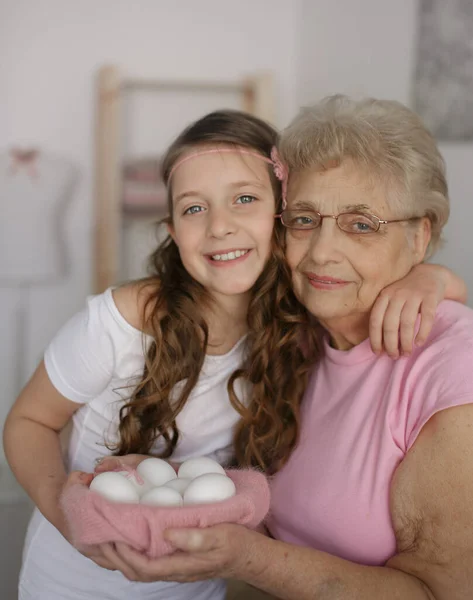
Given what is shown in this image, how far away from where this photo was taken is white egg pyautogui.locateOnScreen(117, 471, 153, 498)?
1.30 m

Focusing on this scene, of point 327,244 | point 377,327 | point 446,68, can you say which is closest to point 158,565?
point 377,327

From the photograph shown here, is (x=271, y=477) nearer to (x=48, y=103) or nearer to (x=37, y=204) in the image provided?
(x=37, y=204)

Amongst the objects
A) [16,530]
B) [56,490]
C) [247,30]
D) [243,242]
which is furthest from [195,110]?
[56,490]

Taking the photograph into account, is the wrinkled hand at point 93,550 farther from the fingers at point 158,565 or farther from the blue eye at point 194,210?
the blue eye at point 194,210

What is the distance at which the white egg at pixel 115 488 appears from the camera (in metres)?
1.20

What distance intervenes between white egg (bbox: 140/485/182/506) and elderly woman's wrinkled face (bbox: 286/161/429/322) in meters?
0.52

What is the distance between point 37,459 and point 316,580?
0.65 metres

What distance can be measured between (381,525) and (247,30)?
375 cm

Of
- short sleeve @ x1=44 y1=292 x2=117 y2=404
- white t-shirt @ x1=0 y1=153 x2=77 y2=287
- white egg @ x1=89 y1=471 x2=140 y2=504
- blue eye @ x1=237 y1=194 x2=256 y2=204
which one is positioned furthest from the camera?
white t-shirt @ x1=0 y1=153 x2=77 y2=287

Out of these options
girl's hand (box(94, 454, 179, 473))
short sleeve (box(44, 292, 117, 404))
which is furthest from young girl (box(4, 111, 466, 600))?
girl's hand (box(94, 454, 179, 473))

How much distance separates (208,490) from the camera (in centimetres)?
120

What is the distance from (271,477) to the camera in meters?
1.59

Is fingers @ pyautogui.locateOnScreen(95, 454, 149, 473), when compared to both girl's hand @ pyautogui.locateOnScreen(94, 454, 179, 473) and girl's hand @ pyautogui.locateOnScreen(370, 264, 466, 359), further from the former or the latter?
girl's hand @ pyautogui.locateOnScreen(370, 264, 466, 359)

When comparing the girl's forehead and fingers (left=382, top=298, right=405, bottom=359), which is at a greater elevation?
the girl's forehead
